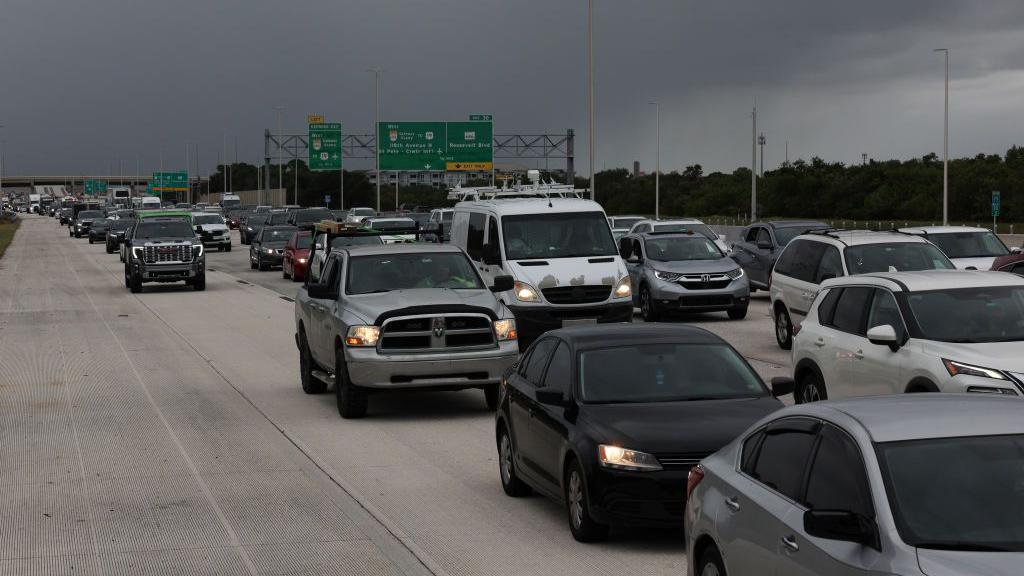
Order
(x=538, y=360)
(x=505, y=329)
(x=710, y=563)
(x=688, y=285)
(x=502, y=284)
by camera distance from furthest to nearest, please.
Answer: (x=688, y=285) < (x=502, y=284) < (x=505, y=329) < (x=538, y=360) < (x=710, y=563)

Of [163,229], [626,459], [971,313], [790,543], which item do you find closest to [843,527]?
[790,543]

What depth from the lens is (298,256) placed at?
43.7m

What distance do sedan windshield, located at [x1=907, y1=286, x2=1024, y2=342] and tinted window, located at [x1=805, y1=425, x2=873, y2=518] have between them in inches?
261

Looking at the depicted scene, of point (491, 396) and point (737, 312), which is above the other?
point (737, 312)

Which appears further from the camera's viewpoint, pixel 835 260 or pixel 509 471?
pixel 835 260

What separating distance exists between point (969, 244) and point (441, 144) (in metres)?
58.0

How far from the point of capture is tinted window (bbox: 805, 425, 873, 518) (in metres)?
5.68

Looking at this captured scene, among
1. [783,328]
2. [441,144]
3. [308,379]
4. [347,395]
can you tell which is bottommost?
[308,379]

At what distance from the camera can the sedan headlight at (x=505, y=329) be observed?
16.0 metres

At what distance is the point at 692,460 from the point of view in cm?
927

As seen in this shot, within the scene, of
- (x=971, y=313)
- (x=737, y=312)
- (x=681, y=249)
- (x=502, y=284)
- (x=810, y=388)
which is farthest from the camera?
(x=681, y=249)

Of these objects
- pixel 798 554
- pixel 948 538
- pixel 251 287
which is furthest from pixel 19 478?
pixel 251 287

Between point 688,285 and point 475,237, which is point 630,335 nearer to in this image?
point 475,237

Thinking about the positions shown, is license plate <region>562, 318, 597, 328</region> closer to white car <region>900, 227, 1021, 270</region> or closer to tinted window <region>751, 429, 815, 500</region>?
white car <region>900, 227, 1021, 270</region>
